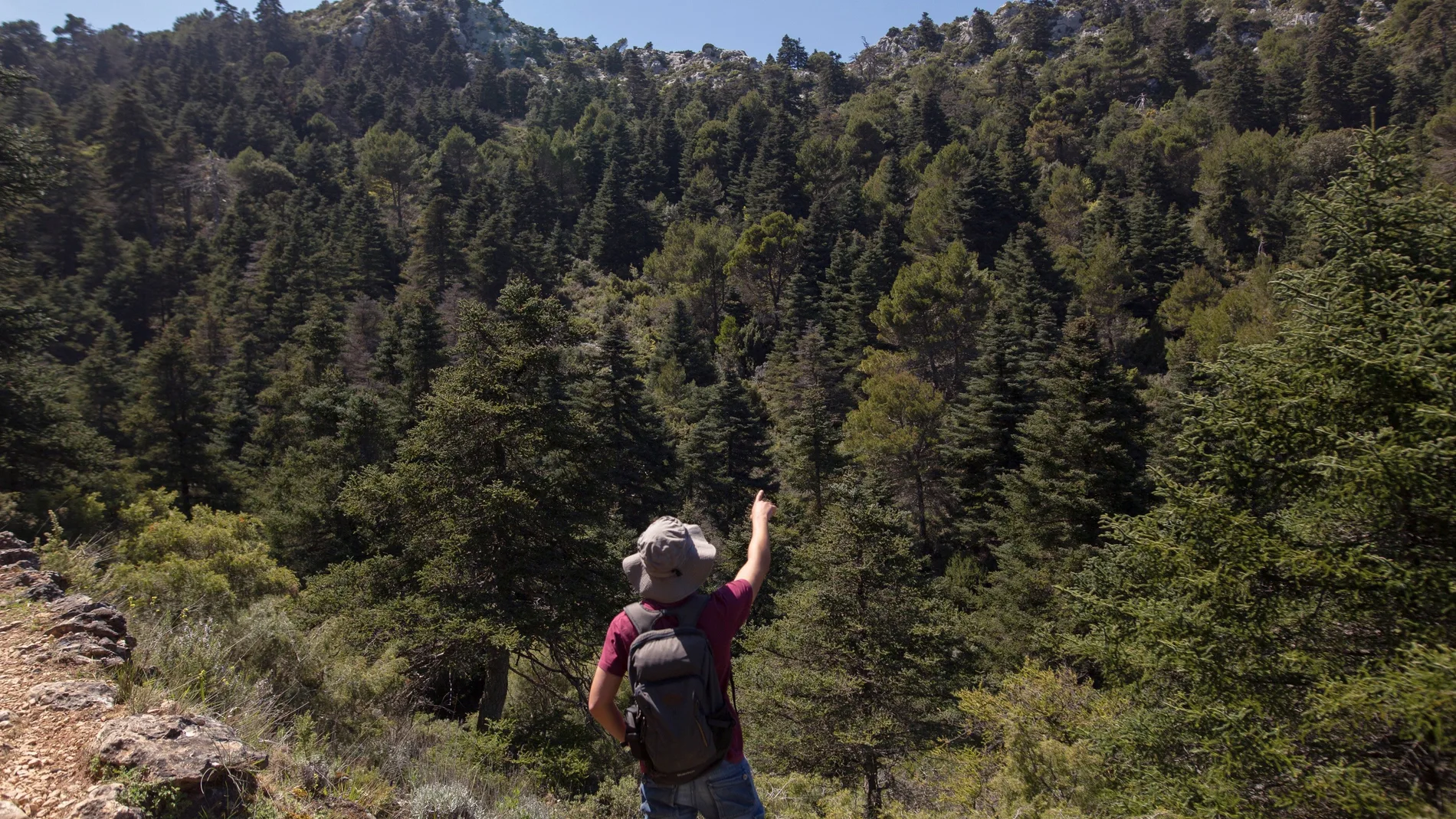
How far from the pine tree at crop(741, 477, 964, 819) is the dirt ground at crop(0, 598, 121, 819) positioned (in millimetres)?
9732

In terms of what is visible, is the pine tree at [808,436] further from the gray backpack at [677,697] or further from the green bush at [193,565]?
the gray backpack at [677,697]

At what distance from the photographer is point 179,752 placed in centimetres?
313

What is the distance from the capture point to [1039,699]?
9.34m

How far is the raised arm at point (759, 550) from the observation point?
2.64 meters

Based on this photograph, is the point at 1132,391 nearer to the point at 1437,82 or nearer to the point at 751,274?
the point at 751,274

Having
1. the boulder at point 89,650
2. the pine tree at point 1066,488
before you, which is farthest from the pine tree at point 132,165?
the pine tree at point 1066,488

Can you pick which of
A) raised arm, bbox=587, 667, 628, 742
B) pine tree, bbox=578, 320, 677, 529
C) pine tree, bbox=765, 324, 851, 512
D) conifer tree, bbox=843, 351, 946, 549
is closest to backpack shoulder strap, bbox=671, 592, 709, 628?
raised arm, bbox=587, 667, 628, 742

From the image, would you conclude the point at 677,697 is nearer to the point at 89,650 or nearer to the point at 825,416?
the point at 89,650

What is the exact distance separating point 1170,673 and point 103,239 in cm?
6244

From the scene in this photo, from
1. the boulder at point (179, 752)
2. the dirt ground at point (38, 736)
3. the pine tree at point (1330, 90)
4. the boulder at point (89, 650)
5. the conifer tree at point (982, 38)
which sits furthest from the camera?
the conifer tree at point (982, 38)

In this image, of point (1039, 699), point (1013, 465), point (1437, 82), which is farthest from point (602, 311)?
point (1437, 82)

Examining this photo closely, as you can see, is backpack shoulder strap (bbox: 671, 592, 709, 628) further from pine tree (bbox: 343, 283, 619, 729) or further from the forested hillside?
pine tree (bbox: 343, 283, 619, 729)

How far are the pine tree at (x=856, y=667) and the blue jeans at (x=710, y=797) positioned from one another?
9.36 m

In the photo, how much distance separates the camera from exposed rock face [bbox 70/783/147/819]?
2.76 metres
